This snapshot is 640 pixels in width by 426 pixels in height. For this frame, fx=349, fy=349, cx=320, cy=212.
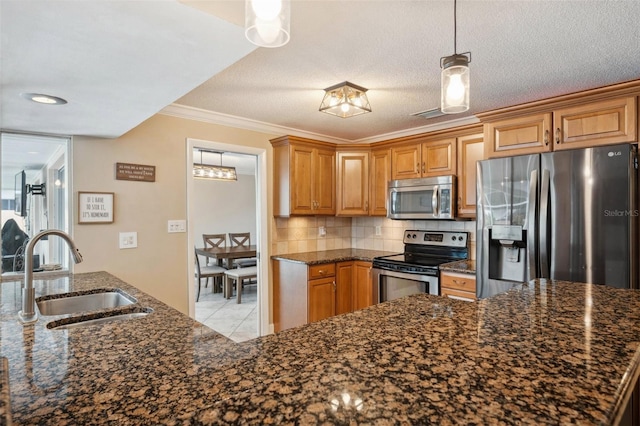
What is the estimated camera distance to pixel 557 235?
7.48 feet

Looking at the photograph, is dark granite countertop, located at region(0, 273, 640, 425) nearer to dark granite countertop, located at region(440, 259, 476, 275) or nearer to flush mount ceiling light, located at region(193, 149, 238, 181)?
dark granite countertop, located at region(440, 259, 476, 275)

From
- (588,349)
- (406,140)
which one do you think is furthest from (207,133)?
(588,349)

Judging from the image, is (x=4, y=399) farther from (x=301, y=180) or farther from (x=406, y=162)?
(x=406, y=162)

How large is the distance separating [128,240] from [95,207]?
0.34 meters

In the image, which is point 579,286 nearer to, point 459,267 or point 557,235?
point 557,235

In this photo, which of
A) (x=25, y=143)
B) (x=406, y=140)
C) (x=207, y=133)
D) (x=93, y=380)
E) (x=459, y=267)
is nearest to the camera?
(x=93, y=380)

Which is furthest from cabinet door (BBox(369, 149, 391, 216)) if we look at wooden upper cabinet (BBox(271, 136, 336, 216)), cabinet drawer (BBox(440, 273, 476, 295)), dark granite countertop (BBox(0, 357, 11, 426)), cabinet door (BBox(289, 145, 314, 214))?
dark granite countertop (BBox(0, 357, 11, 426))

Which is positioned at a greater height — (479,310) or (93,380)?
(479,310)

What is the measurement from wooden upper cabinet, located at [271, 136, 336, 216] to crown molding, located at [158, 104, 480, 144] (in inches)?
8.1

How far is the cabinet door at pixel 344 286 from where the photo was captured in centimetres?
361

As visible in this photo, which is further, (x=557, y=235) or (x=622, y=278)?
(x=557, y=235)

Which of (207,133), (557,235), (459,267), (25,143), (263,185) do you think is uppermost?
(207,133)

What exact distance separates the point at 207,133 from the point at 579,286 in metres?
2.94

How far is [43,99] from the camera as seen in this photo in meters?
1.72
